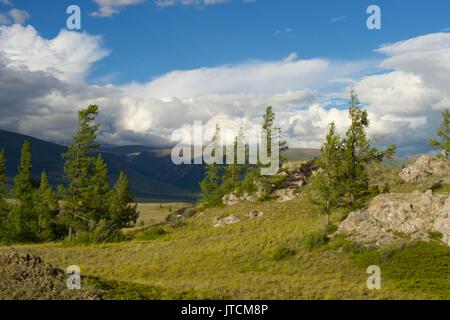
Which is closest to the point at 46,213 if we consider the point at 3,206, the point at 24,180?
the point at 24,180

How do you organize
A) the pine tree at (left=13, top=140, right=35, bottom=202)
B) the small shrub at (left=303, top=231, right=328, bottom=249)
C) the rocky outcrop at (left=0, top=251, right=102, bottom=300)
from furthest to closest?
the pine tree at (left=13, top=140, right=35, bottom=202), the small shrub at (left=303, top=231, right=328, bottom=249), the rocky outcrop at (left=0, top=251, right=102, bottom=300)

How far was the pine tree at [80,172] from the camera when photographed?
54.9 m

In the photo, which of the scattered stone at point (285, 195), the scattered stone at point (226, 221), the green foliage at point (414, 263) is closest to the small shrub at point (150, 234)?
the scattered stone at point (226, 221)

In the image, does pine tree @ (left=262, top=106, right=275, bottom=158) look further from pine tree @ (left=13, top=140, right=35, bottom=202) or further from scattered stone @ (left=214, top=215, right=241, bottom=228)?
pine tree @ (left=13, top=140, right=35, bottom=202)

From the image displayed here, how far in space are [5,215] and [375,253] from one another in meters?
61.0

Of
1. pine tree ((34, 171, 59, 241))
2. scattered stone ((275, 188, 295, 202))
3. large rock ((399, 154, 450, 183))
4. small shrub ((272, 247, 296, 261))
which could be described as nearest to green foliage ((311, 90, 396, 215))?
small shrub ((272, 247, 296, 261))

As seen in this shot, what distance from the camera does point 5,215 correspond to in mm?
65188

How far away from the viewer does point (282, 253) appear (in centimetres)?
3325

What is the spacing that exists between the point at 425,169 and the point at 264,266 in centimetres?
3822

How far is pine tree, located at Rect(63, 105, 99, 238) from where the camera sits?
180 feet

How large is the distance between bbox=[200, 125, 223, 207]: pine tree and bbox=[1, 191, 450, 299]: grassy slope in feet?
87.6

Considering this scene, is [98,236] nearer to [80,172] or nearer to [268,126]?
[80,172]
